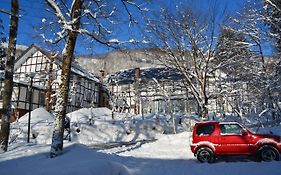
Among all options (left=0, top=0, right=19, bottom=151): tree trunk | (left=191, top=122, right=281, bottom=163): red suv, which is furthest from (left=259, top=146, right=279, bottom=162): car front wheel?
(left=0, top=0, right=19, bottom=151): tree trunk

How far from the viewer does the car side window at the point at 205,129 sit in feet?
44.1

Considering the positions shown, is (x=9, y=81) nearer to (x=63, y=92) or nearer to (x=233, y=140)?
(x=63, y=92)

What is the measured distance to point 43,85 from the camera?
44781 millimetres

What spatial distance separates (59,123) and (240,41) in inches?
654

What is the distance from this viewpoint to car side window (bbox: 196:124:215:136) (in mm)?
13445

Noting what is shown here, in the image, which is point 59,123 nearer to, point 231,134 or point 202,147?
point 202,147

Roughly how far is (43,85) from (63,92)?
36.6m

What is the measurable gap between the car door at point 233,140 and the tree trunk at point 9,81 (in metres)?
8.84

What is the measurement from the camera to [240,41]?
73.7ft

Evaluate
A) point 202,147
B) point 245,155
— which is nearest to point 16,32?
point 202,147

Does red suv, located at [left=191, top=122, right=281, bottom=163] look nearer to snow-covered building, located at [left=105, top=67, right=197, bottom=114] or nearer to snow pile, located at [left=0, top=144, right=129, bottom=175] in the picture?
snow pile, located at [left=0, top=144, right=129, bottom=175]

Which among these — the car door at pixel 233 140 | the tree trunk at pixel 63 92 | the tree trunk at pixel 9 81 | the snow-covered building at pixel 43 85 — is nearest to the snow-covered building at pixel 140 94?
the snow-covered building at pixel 43 85

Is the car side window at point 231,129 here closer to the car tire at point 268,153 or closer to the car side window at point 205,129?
the car side window at point 205,129

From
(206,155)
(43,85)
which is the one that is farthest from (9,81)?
(43,85)
